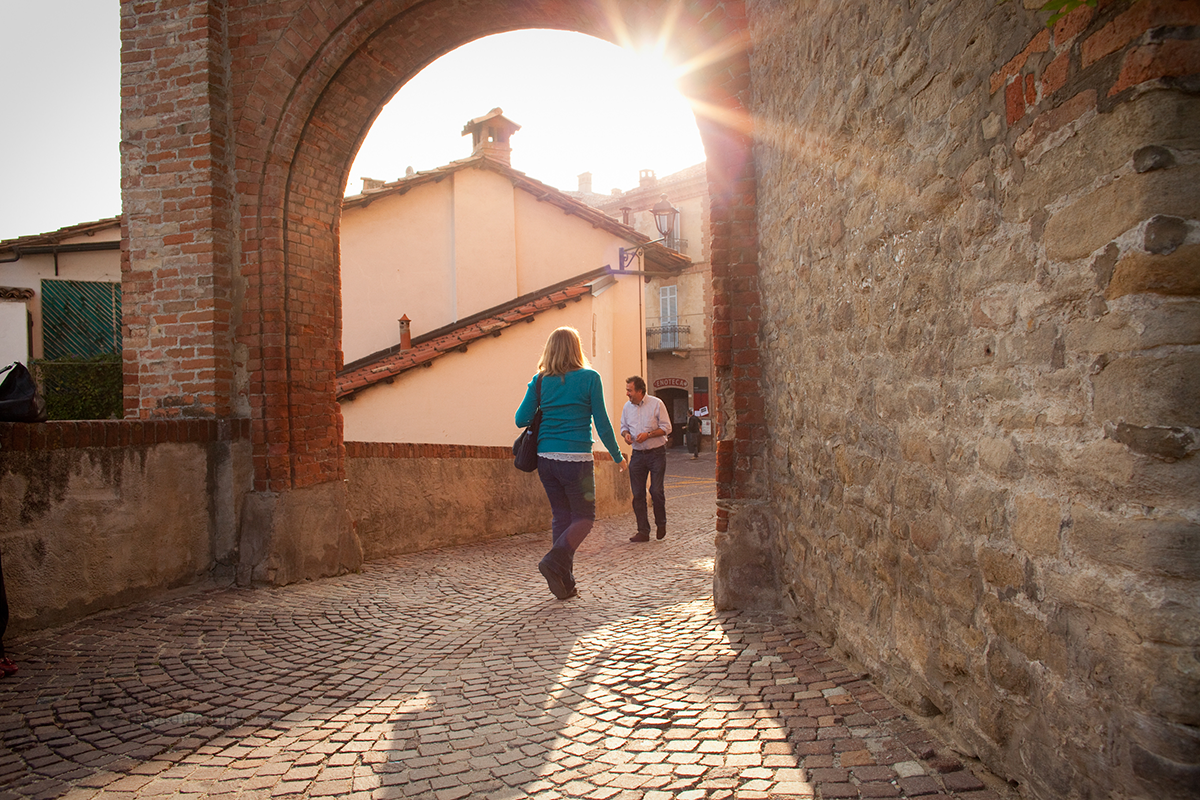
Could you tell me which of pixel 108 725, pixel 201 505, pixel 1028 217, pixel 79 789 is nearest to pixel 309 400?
pixel 201 505

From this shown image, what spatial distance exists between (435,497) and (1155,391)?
22.3 feet

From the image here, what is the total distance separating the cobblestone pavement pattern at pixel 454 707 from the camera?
250 cm

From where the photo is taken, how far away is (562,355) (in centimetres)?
512

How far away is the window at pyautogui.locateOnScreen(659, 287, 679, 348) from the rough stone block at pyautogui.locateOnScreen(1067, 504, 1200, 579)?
3201 centimetres

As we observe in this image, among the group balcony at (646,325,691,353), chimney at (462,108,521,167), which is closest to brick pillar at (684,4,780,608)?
chimney at (462,108,521,167)

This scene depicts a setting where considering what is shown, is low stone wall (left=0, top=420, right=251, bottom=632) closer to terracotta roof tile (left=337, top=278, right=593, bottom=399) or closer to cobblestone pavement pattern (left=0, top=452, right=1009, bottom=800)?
cobblestone pavement pattern (left=0, top=452, right=1009, bottom=800)

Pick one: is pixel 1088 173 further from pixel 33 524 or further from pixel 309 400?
pixel 309 400

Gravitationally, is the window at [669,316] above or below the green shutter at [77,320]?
above

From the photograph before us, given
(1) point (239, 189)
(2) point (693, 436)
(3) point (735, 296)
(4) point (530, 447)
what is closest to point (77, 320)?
(1) point (239, 189)

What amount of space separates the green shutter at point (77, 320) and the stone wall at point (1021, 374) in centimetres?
1573

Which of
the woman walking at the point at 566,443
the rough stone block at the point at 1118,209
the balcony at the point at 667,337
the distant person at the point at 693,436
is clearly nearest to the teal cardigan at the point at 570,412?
the woman walking at the point at 566,443

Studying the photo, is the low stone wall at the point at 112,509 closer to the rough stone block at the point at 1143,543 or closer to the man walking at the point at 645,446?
the man walking at the point at 645,446

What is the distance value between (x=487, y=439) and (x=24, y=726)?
995 cm

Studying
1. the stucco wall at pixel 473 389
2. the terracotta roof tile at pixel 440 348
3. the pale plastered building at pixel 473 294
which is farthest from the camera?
the pale plastered building at pixel 473 294
